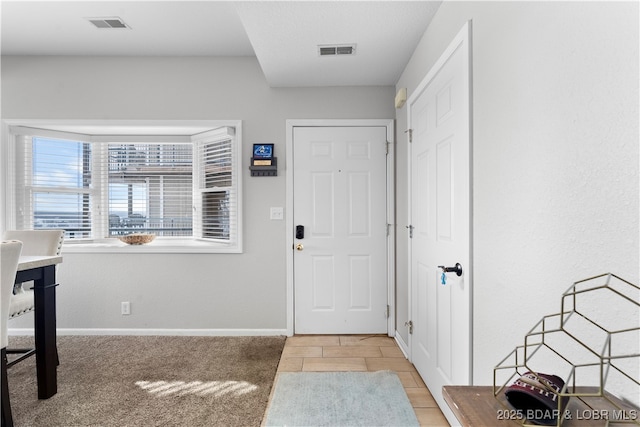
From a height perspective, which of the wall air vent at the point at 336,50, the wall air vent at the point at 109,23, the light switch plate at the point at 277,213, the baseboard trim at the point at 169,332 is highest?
the wall air vent at the point at 109,23

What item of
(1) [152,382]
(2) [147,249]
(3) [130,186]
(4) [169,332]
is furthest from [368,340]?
(3) [130,186]

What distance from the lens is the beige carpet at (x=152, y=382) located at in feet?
6.08

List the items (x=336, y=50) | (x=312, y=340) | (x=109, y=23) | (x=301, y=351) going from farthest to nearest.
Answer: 1. (x=312, y=340)
2. (x=301, y=351)
3. (x=109, y=23)
4. (x=336, y=50)

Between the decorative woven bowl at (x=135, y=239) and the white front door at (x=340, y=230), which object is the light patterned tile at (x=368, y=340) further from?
the decorative woven bowl at (x=135, y=239)

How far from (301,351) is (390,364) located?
75cm

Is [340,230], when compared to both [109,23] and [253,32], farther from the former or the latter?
[109,23]

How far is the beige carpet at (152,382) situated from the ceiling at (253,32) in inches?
94.2

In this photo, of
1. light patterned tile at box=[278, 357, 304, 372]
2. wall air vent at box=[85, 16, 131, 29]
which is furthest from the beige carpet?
wall air vent at box=[85, 16, 131, 29]

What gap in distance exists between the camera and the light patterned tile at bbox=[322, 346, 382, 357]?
8.70 ft

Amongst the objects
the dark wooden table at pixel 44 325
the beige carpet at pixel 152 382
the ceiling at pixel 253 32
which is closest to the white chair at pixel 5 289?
the beige carpet at pixel 152 382

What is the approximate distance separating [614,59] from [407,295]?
2.15 metres

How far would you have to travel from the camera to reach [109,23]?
252 centimetres

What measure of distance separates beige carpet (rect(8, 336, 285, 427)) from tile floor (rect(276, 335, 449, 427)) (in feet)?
0.60

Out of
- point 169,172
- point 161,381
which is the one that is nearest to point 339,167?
point 169,172
